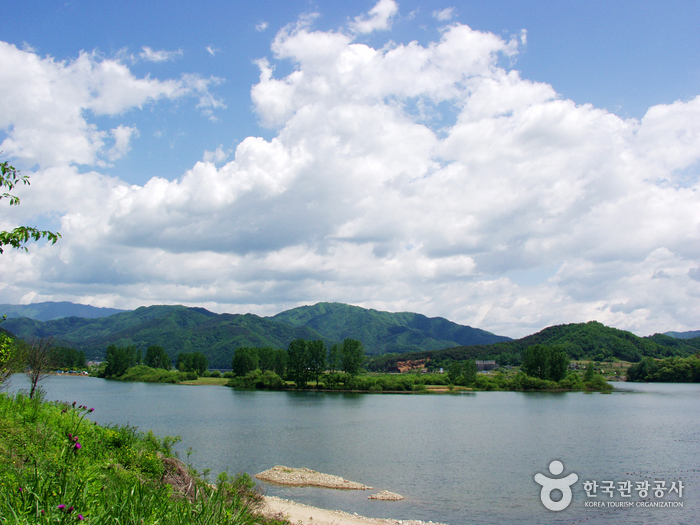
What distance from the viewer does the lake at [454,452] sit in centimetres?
2550

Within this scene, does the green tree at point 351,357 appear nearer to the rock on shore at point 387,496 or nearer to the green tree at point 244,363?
the green tree at point 244,363

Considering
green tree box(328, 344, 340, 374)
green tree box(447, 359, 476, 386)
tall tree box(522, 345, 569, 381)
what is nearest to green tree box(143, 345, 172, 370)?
green tree box(328, 344, 340, 374)

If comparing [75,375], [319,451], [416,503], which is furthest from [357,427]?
[75,375]

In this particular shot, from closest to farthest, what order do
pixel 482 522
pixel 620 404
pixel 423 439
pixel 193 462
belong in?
pixel 482 522 → pixel 193 462 → pixel 423 439 → pixel 620 404

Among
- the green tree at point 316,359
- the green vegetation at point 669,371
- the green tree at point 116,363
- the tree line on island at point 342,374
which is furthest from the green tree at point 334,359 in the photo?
the green vegetation at point 669,371

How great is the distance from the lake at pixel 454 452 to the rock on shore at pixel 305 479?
1.13m

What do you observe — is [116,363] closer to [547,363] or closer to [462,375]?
[462,375]

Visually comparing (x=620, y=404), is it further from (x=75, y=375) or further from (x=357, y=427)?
(x=75, y=375)

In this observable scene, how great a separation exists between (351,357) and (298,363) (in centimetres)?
1524

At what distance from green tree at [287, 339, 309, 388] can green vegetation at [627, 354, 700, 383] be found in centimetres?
14433

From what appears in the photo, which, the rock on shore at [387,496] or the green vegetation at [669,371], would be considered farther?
the green vegetation at [669,371]

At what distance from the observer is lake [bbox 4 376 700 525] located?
2550 centimetres

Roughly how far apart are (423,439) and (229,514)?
40.8 m

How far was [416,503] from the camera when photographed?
1019 inches
